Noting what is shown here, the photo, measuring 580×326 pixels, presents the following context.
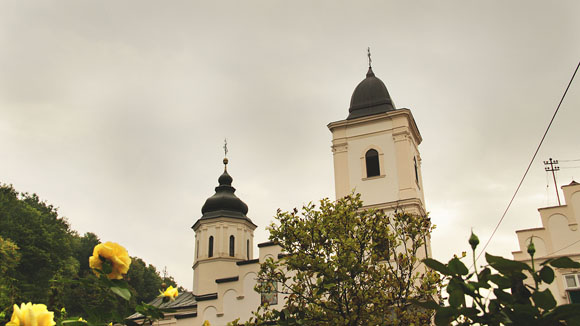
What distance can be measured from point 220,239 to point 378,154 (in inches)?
556

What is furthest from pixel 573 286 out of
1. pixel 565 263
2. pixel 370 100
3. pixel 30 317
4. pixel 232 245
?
pixel 232 245

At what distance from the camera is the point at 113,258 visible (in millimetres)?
2607

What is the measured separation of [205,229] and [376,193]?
14923 mm

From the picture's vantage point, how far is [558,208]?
1784 cm

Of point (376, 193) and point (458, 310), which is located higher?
point (376, 193)

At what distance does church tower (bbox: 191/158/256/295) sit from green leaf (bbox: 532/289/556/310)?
3293cm

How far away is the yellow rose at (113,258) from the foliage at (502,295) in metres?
1.49

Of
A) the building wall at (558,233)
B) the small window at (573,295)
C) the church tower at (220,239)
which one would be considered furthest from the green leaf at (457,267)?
the church tower at (220,239)

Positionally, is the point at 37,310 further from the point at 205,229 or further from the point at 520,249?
the point at 205,229

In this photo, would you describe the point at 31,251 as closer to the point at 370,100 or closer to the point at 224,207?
the point at 224,207

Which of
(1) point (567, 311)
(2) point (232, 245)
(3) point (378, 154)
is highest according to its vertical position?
(3) point (378, 154)

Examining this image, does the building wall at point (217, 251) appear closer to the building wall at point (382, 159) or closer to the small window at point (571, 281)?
the building wall at point (382, 159)

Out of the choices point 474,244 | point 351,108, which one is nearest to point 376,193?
point 351,108

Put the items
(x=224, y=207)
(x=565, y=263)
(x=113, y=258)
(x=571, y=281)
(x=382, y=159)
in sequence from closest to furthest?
1. (x=565, y=263)
2. (x=113, y=258)
3. (x=571, y=281)
4. (x=382, y=159)
5. (x=224, y=207)
